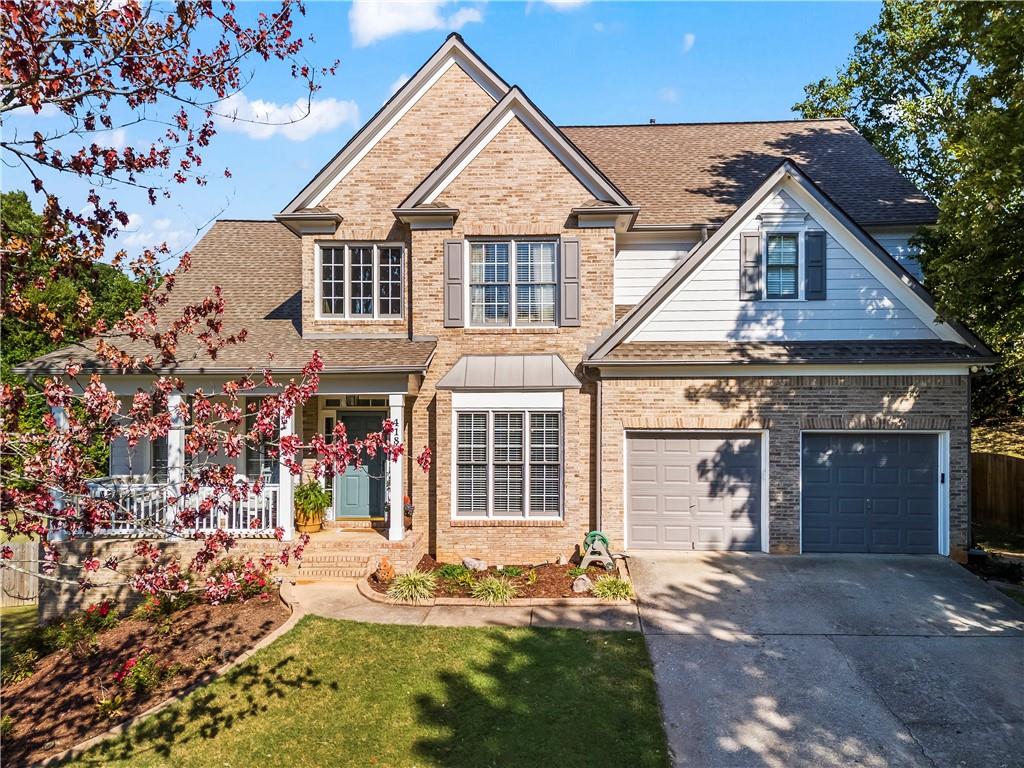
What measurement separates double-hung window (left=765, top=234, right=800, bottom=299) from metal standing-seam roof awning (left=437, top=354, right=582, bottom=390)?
462 cm

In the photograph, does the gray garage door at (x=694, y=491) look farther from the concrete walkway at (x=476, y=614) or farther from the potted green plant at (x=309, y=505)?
the potted green plant at (x=309, y=505)

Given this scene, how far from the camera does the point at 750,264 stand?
1270 centimetres

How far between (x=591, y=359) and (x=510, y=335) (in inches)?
76.5

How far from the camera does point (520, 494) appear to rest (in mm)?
12820

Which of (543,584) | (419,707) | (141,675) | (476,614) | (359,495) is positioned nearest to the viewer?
(419,707)

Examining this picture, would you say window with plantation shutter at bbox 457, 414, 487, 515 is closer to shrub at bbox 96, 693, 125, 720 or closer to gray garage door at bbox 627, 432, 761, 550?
gray garage door at bbox 627, 432, 761, 550

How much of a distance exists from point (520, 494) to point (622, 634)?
424 cm

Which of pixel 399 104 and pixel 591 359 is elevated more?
pixel 399 104

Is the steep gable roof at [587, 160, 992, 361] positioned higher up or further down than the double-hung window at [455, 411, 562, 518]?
higher up

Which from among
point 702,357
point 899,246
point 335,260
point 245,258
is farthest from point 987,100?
point 245,258

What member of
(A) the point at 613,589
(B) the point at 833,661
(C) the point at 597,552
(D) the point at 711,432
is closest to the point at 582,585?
(A) the point at 613,589

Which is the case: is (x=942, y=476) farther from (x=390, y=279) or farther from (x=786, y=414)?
(x=390, y=279)

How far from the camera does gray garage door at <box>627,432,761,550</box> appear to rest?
1257 cm

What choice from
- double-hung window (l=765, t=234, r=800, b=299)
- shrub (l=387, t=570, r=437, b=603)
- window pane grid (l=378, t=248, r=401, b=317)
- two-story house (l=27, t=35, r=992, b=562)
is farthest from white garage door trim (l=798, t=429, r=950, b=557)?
window pane grid (l=378, t=248, r=401, b=317)
